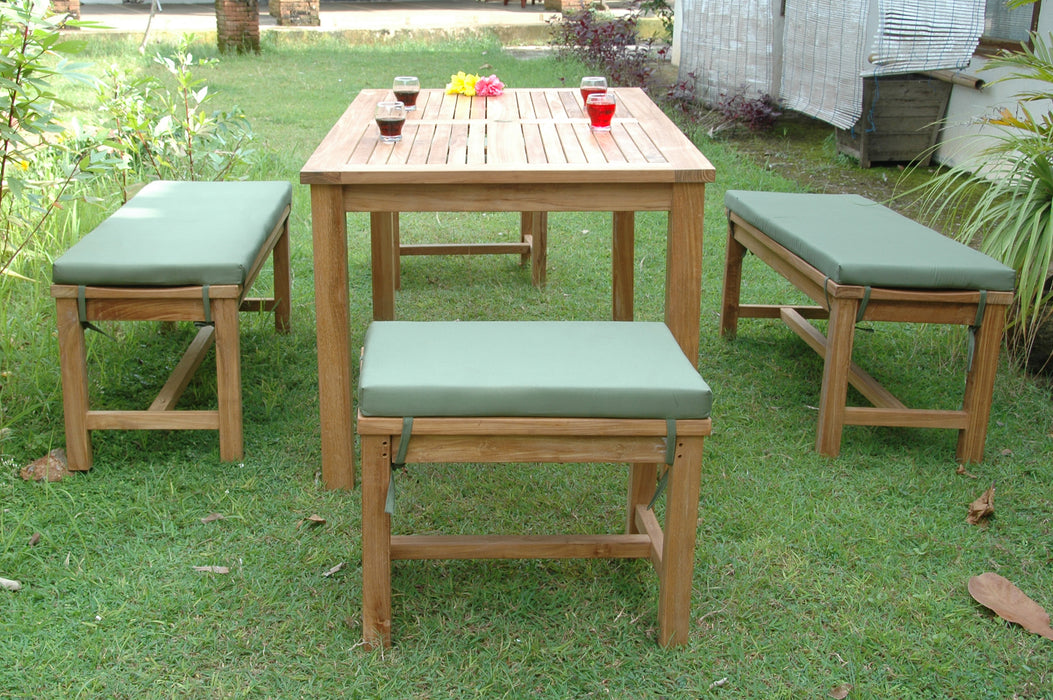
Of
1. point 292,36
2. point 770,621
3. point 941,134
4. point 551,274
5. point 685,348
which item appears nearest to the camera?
point 770,621

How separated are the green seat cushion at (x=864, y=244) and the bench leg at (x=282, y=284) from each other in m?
1.59

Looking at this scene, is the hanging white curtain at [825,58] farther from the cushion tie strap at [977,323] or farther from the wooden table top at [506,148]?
the cushion tie strap at [977,323]

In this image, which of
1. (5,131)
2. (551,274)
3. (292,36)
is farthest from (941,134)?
(292,36)

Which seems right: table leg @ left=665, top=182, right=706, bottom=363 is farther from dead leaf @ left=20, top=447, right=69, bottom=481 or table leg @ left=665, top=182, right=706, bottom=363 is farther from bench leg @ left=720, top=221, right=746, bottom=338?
dead leaf @ left=20, top=447, right=69, bottom=481

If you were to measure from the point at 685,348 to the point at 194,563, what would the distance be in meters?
1.30

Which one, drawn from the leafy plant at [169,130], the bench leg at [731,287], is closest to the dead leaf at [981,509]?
the bench leg at [731,287]

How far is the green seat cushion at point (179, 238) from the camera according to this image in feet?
8.36

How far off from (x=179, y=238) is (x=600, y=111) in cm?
125

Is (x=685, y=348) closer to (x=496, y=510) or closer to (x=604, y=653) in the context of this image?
(x=496, y=510)

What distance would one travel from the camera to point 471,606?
2201mm

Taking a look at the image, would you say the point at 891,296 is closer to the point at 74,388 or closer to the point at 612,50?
the point at 74,388

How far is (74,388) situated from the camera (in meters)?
2.64

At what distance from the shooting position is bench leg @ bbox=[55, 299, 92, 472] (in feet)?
8.48

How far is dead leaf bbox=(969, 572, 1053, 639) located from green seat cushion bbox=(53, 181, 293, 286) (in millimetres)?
1949
